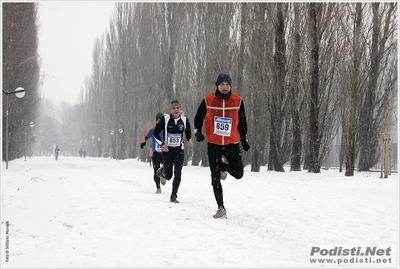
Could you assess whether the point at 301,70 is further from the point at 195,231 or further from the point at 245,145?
the point at 195,231

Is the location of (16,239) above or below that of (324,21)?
below

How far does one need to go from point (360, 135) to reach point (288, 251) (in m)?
13.9

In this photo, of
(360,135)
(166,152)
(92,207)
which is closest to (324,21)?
(360,135)

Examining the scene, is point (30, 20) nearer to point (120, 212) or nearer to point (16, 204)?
point (16, 204)

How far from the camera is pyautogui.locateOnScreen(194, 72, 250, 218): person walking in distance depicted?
5.73 meters

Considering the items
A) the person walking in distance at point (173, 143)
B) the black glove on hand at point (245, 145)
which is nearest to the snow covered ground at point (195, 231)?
the person walking in distance at point (173, 143)

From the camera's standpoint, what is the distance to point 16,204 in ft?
24.2

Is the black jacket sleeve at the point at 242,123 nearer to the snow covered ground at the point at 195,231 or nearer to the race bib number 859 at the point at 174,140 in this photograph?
the snow covered ground at the point at 195,231

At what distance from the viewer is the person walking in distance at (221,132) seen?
5727 millimetres

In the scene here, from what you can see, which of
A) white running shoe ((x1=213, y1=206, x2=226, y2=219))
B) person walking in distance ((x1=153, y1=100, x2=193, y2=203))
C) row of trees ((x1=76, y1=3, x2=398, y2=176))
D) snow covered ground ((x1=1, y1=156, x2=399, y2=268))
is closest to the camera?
snow covered ground ((x1=1, y1=156, x2=399, y2=268))

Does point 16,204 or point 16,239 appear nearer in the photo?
point 16,239

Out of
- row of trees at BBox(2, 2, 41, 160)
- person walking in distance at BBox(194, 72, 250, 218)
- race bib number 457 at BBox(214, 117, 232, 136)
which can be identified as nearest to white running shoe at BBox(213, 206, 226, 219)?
person walking in distance at BBox(194, 72, 250, 218)

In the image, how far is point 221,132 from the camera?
18.8 feet

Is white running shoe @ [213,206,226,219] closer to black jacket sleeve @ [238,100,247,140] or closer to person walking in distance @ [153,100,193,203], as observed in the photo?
black jacket sleeve @ [238,100,247,140]
